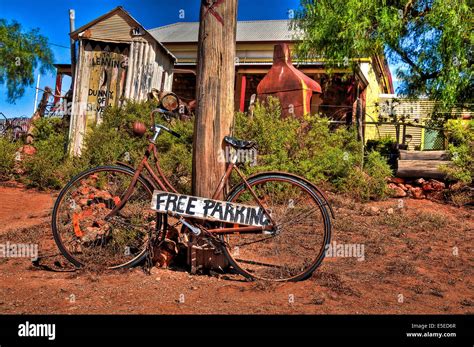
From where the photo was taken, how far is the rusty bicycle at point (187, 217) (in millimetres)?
4129

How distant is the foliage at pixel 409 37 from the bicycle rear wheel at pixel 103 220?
9.51 m

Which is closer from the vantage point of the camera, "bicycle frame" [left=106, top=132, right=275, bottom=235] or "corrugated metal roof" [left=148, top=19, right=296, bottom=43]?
"bicycle frame" [left=106, top=132, right=275, bottom=235]

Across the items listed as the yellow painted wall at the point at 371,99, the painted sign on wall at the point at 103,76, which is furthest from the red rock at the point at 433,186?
the yellow painted wall at the point at 371,99

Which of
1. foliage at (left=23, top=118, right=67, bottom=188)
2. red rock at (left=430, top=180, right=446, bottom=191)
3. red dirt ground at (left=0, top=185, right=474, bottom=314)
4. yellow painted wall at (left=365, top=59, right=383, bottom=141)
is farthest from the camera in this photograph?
yellow painted wall at (left=365, top=59, right=383, bottom=141)

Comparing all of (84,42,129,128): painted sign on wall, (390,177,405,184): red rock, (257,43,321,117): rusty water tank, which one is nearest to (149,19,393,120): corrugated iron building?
(257,43,321,117): rusty water tank

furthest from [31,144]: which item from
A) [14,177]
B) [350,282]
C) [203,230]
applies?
[350,282]

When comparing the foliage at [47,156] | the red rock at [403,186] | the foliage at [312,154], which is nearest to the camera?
the foliage at [312,154]

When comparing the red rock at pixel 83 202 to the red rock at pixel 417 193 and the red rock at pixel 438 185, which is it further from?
the red rock at pixel 438 185

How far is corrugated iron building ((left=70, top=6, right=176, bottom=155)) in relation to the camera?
11.1 metres

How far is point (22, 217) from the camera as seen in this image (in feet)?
23.3

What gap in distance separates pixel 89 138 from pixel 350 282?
706cm

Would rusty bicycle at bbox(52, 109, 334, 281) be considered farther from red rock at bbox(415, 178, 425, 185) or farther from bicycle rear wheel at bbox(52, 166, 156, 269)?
red rock at bbox(415, 178, 425, 185)

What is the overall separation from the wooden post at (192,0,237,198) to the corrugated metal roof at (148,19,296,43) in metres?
16.4

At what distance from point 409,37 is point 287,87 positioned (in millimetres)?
4430
